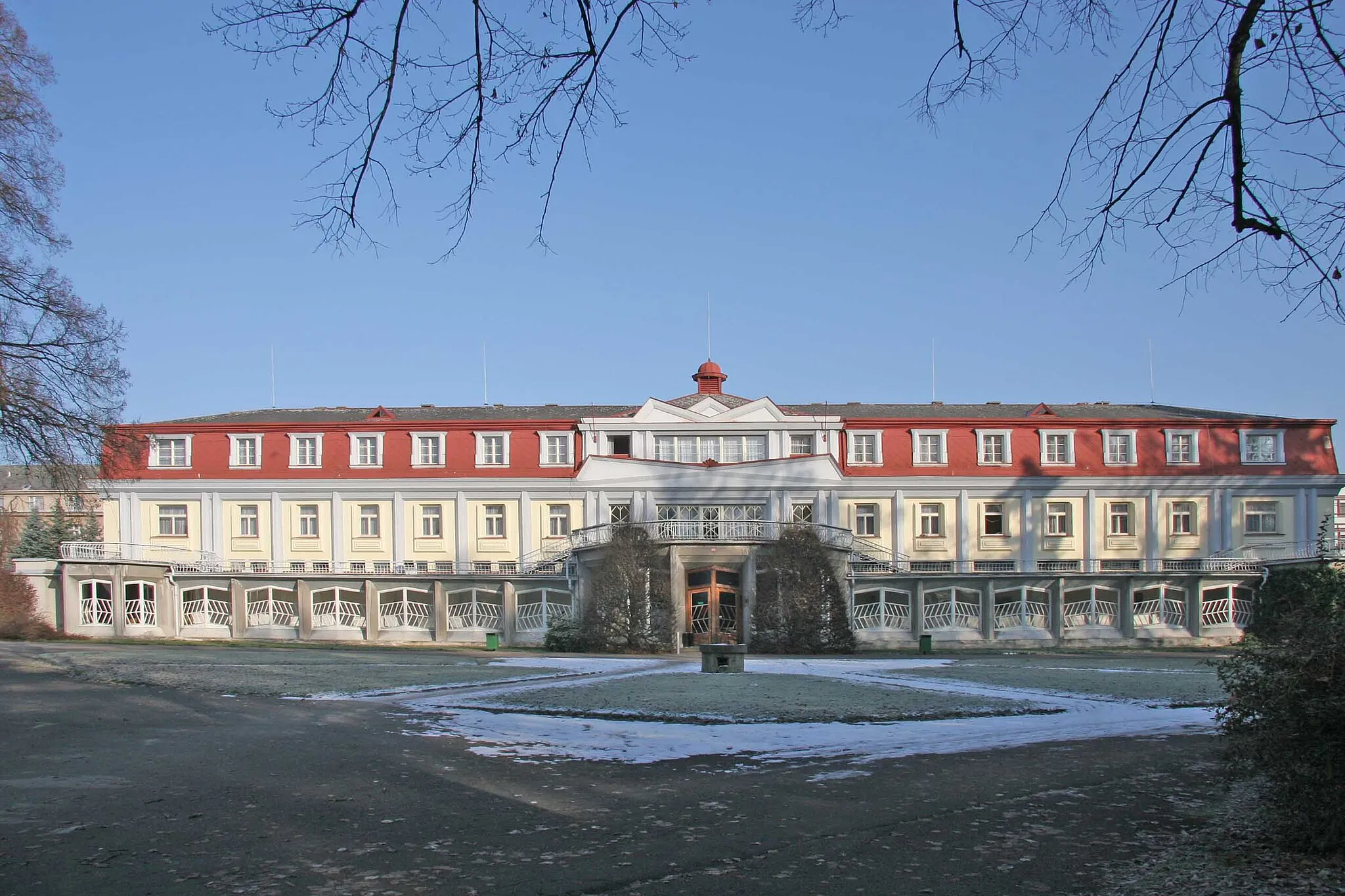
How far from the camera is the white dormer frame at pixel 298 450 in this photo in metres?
42.2

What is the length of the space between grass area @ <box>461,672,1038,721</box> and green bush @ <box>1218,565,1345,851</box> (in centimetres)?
640

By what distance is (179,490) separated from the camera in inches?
1641

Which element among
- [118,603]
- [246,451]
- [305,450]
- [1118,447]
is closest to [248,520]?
[246,451]

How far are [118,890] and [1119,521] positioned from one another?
41.1 metres

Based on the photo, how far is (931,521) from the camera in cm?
4244

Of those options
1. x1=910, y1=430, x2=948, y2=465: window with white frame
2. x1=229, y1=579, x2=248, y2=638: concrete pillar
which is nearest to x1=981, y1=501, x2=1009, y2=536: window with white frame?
x1=910, y1=430, x2=948, y2=465: window with white frame

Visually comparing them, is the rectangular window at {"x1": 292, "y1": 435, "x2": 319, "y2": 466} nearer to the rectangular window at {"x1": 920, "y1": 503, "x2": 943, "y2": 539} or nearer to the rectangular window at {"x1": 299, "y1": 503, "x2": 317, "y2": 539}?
the rectangular window at {"x1": 299, "y1": 503, "x2": 317, "y2": 539}

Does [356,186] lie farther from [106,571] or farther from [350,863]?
[106,571]

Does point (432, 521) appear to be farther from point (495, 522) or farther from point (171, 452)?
point (171, 452)

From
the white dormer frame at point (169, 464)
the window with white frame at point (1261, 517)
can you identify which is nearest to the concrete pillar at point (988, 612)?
the window with white frame at point (1261, 517)

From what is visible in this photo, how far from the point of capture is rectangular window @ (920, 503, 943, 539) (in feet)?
139

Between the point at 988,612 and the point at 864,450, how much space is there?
7574 mm

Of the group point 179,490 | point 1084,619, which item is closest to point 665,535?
point 1084,619

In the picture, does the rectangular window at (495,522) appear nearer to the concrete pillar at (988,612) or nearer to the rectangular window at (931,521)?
the rectangular window at (931,521)
